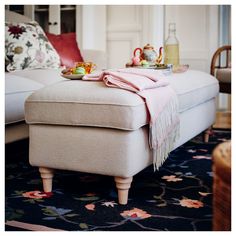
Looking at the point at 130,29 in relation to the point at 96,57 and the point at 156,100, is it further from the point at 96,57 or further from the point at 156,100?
the point at 156,100

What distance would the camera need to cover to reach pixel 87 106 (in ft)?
6.03

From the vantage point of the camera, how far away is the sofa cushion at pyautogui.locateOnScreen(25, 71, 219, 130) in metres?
1.78

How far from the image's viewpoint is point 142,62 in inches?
→ 112

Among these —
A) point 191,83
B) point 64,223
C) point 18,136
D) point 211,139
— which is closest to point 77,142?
point 64,223

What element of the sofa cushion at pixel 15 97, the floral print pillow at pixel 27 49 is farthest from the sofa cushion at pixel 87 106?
the floral print pillow at pixel 27 49

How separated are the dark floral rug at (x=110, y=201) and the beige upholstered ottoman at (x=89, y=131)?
0.11 m

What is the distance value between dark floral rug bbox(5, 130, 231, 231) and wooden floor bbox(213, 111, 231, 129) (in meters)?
1.51

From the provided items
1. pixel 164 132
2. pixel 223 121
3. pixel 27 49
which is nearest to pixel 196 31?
pixel 223 121

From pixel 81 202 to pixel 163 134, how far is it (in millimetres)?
463

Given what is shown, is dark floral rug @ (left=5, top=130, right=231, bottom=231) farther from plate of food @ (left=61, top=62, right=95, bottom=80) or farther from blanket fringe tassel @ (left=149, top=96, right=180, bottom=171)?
plate of food @ (left=61, top=62, right=95, bottom=80)

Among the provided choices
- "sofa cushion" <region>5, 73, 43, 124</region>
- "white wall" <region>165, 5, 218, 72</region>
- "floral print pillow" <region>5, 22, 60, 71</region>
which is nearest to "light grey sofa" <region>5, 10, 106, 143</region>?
"sofa cushion" <region>5, 73, 43, 124</region>

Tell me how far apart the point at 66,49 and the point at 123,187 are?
207 centimetres

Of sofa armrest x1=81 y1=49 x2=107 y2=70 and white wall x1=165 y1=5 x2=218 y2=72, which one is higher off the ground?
white wall x1=165 y1=5 x2=218 y2=72

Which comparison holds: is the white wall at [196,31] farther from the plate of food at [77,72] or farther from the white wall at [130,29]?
the plate of food at [77,72]
